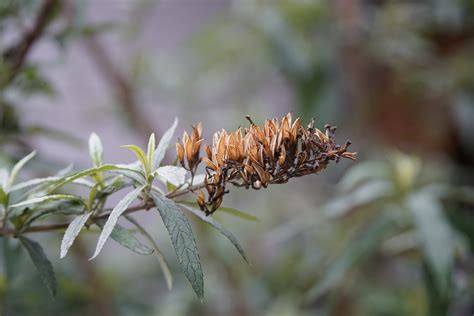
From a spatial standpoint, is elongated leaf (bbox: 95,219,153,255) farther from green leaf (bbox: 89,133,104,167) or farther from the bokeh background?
the bokeh background

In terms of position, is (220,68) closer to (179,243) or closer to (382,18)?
(382,18)

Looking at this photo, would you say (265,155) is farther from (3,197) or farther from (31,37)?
(31,37)

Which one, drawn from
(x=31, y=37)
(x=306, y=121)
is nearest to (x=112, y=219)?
(x=31, y=37)

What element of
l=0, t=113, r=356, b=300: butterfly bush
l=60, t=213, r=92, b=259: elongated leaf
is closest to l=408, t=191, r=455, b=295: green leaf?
l=0, t=113, r=356, b=300: butterfly bush

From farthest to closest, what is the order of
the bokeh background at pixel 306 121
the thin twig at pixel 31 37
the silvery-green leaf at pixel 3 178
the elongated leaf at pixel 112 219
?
the bokeh background at pixel 306 121, the thin twig at pixel 31 37, the silvery-green leaf at pixel 3 178, the elongated leaf at pixel 112 219

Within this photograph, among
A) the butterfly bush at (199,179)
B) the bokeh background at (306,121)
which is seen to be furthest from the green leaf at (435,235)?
→ the butterfly bush at (199,179)

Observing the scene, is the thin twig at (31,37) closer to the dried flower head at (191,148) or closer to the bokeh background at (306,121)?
the bokeh background at (306,121)
